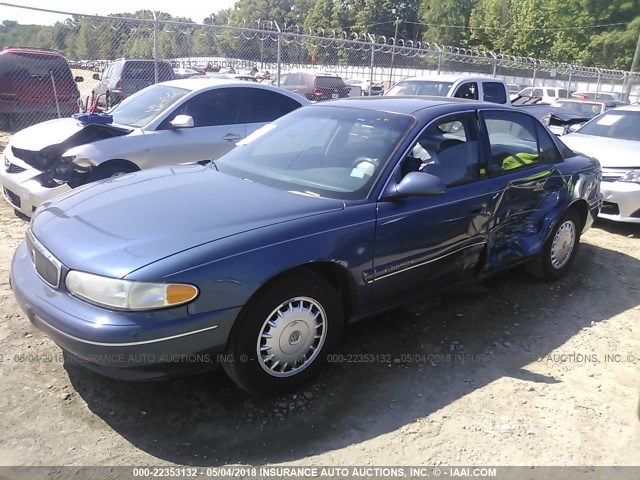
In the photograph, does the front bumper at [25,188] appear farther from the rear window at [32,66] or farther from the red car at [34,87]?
the rear window at [32,66]

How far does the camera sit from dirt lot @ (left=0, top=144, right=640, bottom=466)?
2.75 m

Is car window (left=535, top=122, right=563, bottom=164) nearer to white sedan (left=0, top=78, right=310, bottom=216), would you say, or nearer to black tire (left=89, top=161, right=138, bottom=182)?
white sedan (left=0, top=78, right=310, bottom=216)

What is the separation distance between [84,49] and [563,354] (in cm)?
1749

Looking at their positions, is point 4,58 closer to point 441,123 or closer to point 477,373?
point 441,123

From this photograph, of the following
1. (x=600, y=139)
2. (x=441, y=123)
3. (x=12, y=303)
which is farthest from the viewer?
(x=600, y=139)

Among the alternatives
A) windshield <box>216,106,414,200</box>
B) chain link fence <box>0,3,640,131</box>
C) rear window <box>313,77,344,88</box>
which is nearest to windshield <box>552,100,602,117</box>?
chain link fence <box>0,3,640,131</box>

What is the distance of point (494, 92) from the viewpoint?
11.0 metres

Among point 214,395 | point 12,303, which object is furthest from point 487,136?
point 12,303

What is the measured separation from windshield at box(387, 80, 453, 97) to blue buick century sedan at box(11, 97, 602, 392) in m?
5.99

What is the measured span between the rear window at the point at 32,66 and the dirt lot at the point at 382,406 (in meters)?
9.08

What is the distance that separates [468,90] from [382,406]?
342 inches

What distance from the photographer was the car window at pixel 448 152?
3.65 m

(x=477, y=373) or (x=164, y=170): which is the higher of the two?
(x=164, y=170)

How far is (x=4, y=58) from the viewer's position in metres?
11.5
